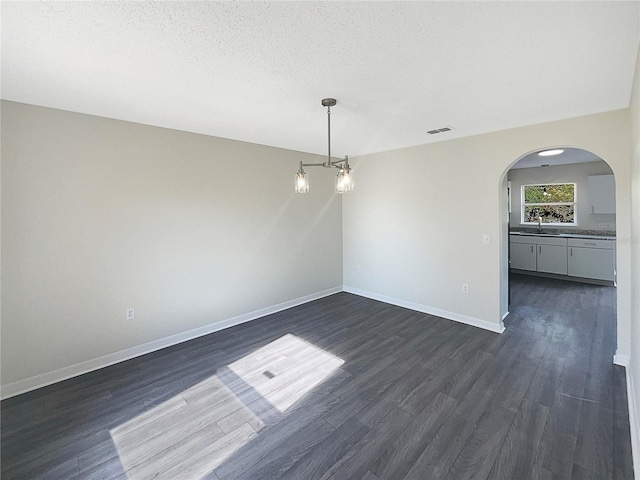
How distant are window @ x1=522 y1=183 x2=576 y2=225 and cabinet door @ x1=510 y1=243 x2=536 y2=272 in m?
0.95

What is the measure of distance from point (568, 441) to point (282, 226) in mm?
3877

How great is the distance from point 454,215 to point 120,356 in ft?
15.0

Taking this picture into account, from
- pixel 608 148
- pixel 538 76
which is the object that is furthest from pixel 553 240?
pixel 538 76

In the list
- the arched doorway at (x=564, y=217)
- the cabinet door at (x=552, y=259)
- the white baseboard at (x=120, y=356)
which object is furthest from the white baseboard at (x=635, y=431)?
the cabinet door at (x=552, y=259)

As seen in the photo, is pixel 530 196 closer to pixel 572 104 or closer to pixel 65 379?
pixel 572 104

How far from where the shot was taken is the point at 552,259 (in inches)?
245

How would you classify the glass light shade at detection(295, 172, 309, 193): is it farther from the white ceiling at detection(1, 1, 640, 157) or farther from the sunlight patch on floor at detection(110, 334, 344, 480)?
the sunlight patch on floor at detection(110, 334, 344, 480)

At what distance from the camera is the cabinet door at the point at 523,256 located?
6.50 metres

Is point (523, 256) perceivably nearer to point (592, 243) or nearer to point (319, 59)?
point (592, 243)

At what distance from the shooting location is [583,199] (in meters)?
6.32

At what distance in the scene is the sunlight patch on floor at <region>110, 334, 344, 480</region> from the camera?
1.88m

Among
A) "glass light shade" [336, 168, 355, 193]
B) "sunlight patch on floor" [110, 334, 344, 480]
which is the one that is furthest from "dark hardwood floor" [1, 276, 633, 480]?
"glass light shade" [336, 168, 355, 193]

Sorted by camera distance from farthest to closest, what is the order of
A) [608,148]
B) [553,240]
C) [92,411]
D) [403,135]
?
[553,240]
[403,135]
[608,148]
[92,411]

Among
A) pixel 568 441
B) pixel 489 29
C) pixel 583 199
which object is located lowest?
pixel 568 441
